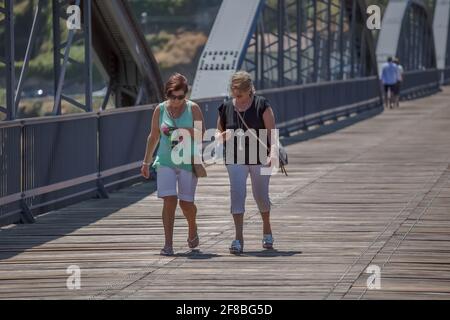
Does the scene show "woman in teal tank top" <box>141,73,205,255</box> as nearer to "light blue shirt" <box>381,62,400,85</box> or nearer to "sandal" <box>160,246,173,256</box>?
"sandal" <box>160,246,173,256</box>

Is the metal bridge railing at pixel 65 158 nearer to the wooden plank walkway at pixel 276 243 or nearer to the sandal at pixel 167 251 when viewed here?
the wooden plank walkway at pixel 276 243

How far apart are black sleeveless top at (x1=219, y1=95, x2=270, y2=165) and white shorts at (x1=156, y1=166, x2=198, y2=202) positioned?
15.0 inches

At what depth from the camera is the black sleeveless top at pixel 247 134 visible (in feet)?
40.5

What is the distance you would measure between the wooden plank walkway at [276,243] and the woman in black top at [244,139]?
55cm

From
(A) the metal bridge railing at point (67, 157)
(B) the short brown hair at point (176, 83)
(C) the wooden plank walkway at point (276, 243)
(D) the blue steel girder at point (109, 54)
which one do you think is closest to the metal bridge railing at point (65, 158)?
(A) the metal bridge railing at point (67, 157)

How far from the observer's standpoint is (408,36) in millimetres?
62219

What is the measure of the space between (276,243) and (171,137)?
5.18ft

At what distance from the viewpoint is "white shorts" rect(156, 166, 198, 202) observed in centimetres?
1234

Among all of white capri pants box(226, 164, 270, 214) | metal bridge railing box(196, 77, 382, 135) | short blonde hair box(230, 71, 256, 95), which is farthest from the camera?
metal bridge railing box(196, 77, 382, 135)

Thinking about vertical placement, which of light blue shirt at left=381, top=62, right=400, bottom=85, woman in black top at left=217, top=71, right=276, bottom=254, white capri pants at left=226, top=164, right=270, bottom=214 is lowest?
light blue shirt at left=381, top=62, right=400, bottom=85

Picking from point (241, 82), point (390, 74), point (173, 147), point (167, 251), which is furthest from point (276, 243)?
point (390, 74)

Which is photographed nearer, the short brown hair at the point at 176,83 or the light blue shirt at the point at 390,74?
the short brown hair at the point at 176,83

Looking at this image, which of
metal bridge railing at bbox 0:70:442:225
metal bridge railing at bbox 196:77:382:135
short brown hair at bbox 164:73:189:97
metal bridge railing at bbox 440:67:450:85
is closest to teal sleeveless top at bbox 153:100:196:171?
short brown hair at bbox 164:73:189:97

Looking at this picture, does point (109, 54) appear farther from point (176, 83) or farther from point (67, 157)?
point (176, 83)
